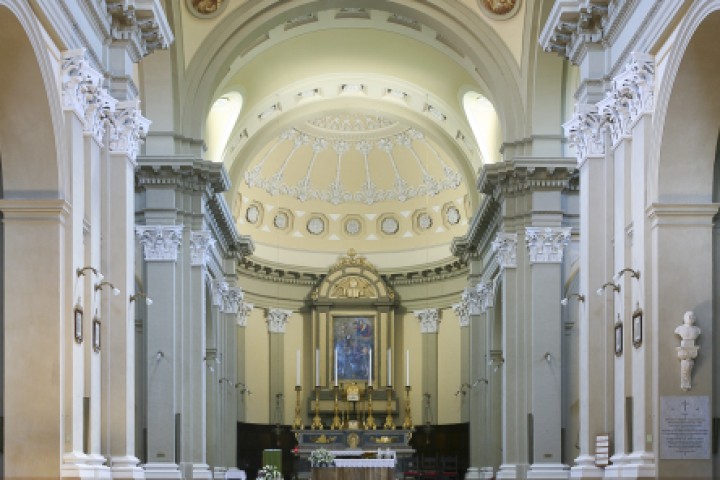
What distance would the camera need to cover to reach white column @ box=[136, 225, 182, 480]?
25.1 meters

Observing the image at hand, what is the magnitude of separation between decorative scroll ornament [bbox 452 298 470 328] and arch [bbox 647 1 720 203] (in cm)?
2010

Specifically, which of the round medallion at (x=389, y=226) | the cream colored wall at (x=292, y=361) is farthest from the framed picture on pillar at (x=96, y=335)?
the round medallion at (x=389, y=226)

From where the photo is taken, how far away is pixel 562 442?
1043 inches

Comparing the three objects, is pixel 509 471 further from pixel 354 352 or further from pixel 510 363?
pixel 354 352

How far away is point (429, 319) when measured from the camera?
41.9m

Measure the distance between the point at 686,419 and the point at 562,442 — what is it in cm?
1164

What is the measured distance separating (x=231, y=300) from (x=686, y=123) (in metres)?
21.5

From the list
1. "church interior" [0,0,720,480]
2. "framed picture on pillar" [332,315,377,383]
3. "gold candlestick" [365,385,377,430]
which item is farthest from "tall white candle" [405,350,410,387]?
"gold candlestick" [365,385,377,430]

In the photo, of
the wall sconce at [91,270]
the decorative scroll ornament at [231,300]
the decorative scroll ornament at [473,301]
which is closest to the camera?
the wall sconce at [91,270]

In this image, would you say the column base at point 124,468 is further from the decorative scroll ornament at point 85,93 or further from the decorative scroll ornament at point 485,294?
the decorative scroll ornament at point 485,294

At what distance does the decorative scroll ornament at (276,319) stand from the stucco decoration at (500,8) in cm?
1713

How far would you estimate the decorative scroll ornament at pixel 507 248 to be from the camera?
27594mm

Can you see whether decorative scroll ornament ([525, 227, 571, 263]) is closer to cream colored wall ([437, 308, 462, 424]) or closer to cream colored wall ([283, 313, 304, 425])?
cream colored wall ([437, 308, 462, 424])

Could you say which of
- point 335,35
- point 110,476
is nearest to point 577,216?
point 335,35
